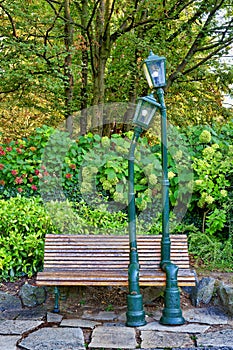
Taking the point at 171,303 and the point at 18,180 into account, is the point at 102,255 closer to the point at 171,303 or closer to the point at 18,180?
the point at 171,303

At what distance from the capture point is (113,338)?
3.33 meters

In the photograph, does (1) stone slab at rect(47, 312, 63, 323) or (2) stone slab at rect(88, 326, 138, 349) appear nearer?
(2) stone slab at rect(88, 326, 138, 349)

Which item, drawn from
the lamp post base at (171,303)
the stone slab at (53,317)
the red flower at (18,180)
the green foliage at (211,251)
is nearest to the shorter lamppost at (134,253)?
the lamp post base at (171,303)

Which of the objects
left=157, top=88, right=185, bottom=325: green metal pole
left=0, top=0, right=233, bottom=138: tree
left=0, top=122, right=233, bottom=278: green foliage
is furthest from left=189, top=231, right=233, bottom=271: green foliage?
left=0, top=0, right=233, bottom=138: tree

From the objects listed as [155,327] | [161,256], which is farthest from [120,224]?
[155,327]

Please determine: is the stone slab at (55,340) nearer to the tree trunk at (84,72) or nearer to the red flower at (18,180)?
the red flower at (18,180)

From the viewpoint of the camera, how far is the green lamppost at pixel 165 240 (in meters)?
3.65

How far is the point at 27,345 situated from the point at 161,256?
4.81ft

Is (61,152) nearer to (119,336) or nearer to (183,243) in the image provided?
(183,243)

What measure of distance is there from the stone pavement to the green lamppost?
0.12 m

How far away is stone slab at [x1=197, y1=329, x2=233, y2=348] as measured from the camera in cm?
321

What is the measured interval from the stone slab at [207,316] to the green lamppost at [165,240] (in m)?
0.20

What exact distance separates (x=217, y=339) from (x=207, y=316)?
0.56 metres

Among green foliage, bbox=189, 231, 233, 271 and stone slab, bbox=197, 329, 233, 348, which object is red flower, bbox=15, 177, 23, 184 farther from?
stone slab, bbox=197, 329, 233, 348
